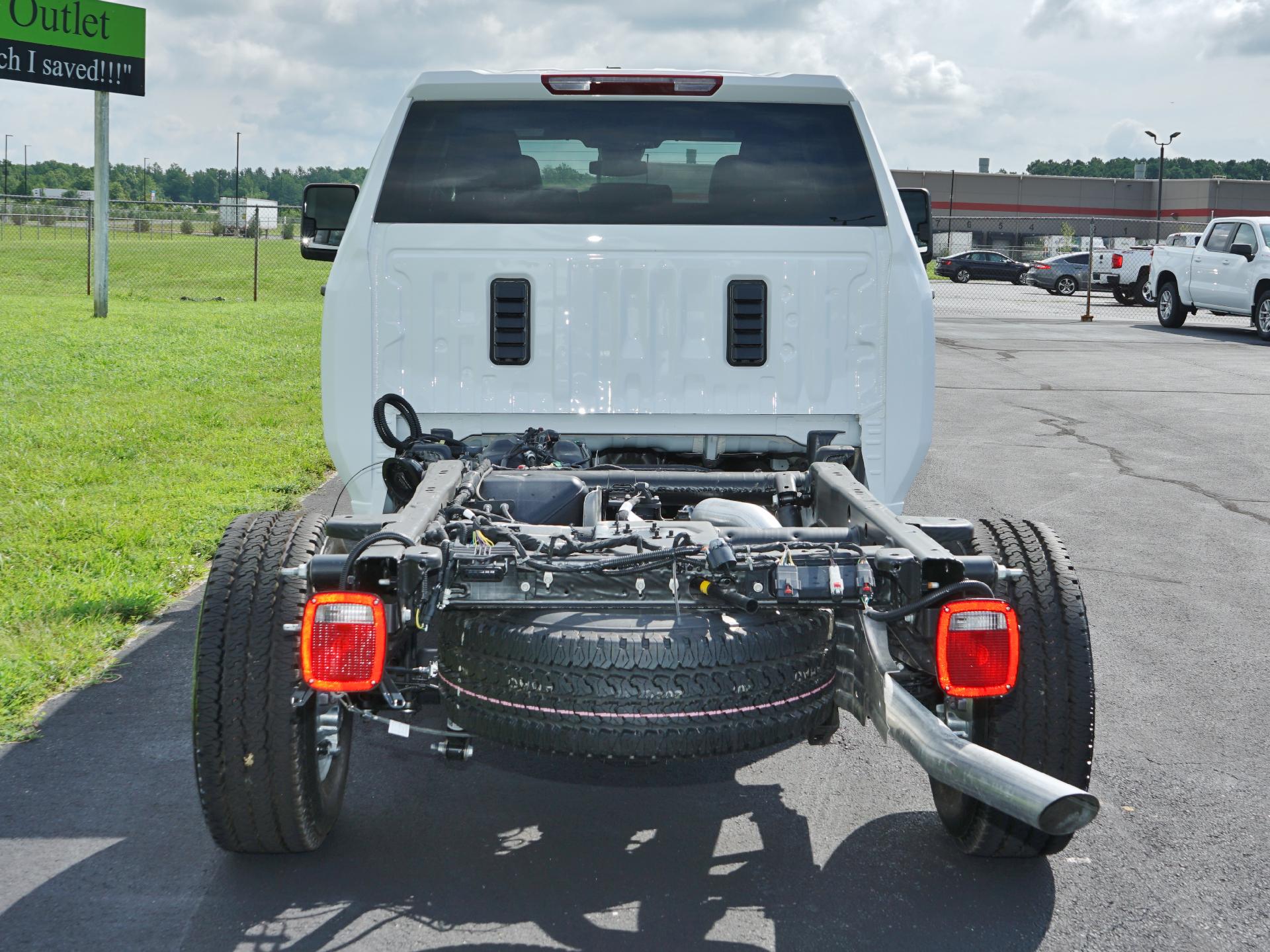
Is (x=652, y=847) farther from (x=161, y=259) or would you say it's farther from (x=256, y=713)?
(x=161, y=259)

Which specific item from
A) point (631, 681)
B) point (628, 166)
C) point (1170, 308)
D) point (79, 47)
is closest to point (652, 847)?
point (631, 681)

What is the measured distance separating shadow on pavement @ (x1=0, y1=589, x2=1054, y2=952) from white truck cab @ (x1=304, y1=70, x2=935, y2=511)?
1175 mm

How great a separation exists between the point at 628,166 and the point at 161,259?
42.5 meters

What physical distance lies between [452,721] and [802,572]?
1002 millimetres

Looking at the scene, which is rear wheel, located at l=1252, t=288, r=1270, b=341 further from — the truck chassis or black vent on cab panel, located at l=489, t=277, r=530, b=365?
the truck chassis

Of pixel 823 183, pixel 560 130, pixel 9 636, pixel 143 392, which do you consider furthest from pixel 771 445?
pixel 143 392

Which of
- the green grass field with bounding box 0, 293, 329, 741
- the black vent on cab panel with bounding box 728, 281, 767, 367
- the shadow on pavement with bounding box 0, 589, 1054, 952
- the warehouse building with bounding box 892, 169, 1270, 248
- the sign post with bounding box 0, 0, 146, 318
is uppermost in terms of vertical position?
the warehouse building with bounding box 892, 169, 1270, 248

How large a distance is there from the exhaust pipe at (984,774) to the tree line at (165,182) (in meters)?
123

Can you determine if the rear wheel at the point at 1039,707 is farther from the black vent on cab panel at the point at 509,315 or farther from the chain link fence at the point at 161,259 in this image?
the chain link fence at the point at 161,259

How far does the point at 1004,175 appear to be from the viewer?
79.2m

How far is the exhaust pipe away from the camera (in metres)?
2.83

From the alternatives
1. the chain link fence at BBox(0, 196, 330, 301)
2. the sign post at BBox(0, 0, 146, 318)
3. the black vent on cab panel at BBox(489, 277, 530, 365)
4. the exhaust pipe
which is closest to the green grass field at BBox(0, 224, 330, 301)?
the chain link fence at BBox(0, 196, 330, 301)

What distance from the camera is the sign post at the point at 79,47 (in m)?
26.0

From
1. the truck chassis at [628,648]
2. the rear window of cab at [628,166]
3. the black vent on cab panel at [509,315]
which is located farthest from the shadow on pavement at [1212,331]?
the truck chassis at [628,648]
